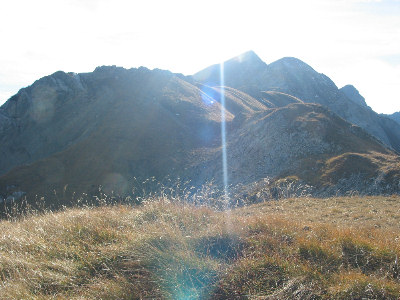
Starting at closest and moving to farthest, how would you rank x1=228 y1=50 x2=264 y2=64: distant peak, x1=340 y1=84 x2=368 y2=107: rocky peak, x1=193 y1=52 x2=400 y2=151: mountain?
x1=193 y1=52 x2=400 y2=151: mountain < x1=228 y1=50 x2=264 y2=64: distant peak < x1=340 y1=84 x2=368 y2=107: rocky peak

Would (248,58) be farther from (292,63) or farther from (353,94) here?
(353,94)

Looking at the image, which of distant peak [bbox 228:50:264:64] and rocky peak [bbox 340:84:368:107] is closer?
distant peak [bbox 228:50:264:64]

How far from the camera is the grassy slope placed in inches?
150

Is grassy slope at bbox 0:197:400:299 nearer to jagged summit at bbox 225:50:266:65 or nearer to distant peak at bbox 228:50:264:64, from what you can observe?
jagged summit at bbox 225:50:266:65

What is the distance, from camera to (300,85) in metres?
102

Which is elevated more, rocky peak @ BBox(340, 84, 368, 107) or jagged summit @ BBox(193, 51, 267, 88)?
jagged summit @ BBox(193, 51, 267, 88)

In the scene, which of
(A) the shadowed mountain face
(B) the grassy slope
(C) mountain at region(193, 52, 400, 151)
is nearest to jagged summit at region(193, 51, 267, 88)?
(C) mountain at region(193, 52, 400, 151)

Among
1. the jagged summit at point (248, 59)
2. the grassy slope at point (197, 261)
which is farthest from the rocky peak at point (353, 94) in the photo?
the grassy slope at point (197, 261)

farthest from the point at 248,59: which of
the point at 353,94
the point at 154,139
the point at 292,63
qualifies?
the point at 154,139

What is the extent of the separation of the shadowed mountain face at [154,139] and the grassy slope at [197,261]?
1422 cm

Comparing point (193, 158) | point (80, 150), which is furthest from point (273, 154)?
point (80, 150)

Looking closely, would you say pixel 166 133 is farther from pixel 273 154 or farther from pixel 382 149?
pixel 382 149

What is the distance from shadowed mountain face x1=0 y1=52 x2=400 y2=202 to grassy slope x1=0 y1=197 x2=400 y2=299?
14217 mm

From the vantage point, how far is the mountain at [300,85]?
88.2 meters
